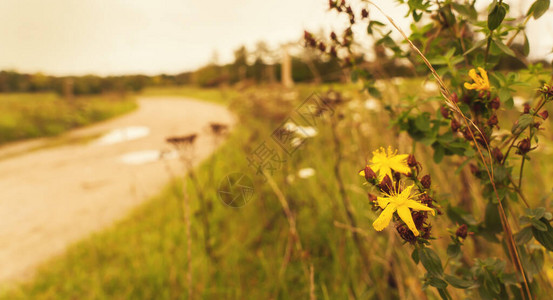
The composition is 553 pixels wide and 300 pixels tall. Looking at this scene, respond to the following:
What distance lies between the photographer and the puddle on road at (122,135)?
6.23 meters

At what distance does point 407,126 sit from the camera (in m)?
0.67

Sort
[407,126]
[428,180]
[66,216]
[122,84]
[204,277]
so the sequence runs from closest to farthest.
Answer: [428,180]
[407,126]
[204,277]
[66,216]
[122,84]

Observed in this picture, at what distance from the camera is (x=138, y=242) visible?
6.99 feet

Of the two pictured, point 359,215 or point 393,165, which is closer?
point 393,165

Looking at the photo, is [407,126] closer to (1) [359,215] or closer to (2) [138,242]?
Result: (1) [359,215]

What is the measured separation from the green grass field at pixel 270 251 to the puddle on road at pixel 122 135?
4281mm

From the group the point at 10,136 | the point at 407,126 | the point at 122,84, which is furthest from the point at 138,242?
the point at 122,84

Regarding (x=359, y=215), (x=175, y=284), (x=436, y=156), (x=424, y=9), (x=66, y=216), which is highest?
(x=424, y=9)

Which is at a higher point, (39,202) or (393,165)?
(393,165)

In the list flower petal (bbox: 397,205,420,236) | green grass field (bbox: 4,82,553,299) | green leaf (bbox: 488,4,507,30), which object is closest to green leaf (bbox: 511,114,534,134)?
green leaf (bbox: 488,4,507,30)

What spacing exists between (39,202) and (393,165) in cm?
416

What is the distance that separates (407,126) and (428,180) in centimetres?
24

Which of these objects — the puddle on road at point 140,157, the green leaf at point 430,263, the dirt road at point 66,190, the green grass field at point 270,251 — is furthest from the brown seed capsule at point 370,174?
the puddle on road at point 140,157

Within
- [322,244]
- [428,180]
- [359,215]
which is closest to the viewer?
[428,180]
